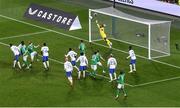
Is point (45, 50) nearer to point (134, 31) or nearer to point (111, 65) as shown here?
point (111, 65)

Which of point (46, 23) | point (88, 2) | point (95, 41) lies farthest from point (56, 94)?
point (88, 2)

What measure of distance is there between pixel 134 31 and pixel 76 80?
10.2 metres

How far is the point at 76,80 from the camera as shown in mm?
37531

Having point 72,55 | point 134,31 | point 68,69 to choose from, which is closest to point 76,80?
point 72,55

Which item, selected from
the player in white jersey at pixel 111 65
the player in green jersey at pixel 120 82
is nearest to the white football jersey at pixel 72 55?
the player in white jersey at pixel 111 65

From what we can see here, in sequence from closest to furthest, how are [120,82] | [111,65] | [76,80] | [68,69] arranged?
[120,82] < [68,69] < [111,65] < [76,80]

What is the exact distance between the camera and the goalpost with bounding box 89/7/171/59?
4253 centimetres

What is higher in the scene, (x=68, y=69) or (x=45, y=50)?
(x=45, y=50)

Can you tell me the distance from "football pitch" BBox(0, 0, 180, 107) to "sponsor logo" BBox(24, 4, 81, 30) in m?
0.57

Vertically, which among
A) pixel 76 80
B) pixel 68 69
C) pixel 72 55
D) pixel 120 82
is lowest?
pixel 76 80

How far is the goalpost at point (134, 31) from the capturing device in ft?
140

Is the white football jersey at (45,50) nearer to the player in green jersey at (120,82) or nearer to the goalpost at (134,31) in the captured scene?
the player in green jersey at (120,82)

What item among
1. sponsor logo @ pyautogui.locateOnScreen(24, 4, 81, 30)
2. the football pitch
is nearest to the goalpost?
the football pitch

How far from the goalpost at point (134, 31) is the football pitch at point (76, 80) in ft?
2.02
